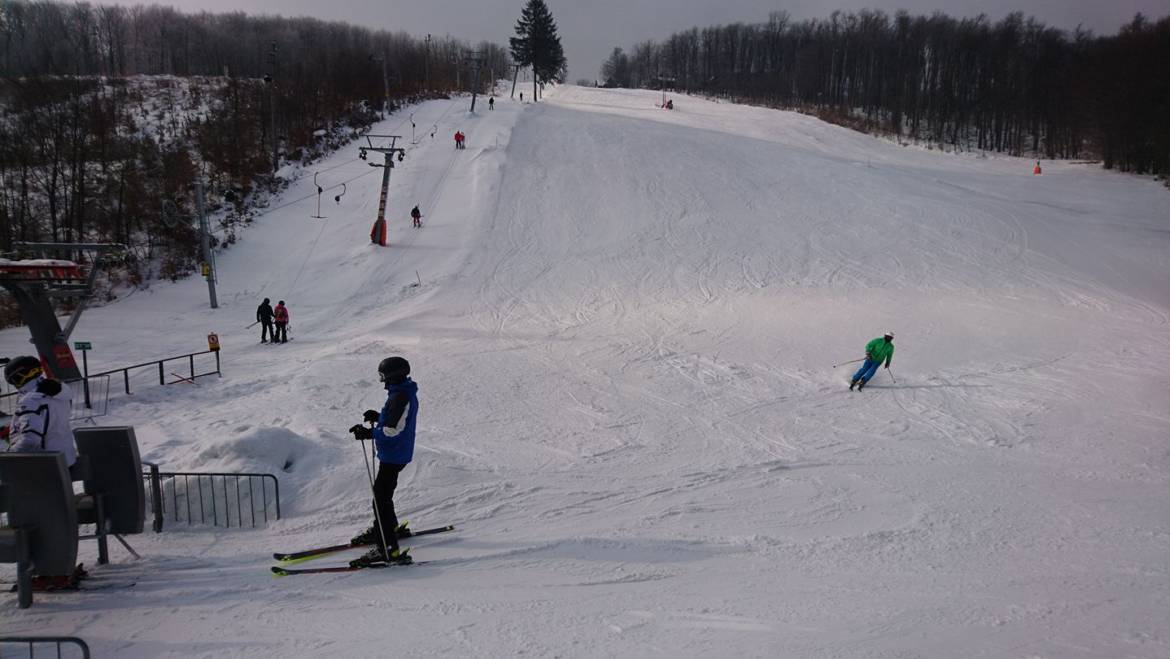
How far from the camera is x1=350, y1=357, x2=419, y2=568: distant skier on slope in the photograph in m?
5.35

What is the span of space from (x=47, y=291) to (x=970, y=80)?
89398mm

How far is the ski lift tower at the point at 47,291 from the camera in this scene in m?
11.5

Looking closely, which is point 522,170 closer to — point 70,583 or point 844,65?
point 70,583

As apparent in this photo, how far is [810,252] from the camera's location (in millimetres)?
24375

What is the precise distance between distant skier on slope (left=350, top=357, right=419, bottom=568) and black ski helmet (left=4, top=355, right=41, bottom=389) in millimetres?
2550

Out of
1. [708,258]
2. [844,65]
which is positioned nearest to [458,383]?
[708,258]

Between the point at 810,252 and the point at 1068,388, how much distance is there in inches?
499

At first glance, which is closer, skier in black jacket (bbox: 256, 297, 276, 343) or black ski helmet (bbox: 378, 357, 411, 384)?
black ski helmet (bbox: 378, 357, 411, 384)

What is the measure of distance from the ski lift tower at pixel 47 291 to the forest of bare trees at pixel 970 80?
135ft

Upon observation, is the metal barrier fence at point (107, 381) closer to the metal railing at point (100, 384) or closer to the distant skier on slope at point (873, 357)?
the metal railing at point (100, 384)

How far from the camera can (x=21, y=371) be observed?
5168 mm

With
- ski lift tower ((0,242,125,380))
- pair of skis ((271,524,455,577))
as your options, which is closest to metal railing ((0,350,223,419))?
ski lift tower ((0,242,125,380))

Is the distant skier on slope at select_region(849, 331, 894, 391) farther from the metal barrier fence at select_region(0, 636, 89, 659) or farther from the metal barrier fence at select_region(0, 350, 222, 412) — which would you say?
the metal barrier fence at select_region(0, 350, 222, 412)

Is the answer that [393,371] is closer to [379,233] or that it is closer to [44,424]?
[44,424]
